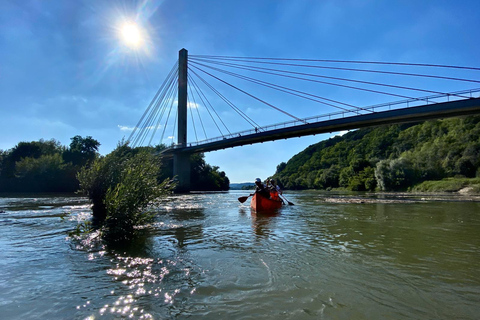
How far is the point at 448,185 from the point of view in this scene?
128 feet

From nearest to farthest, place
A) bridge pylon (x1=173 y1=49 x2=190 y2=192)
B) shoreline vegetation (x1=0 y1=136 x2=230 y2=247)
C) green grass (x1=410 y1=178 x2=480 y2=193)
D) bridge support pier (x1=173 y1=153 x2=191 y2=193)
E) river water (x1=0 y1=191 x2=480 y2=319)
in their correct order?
river water (x1=0 y1=191 x2=480 y2=319) < shoreline vegetation (x1=0 y1=136 x2=230 y2=247) < green grass (x1=410 y1=178 x2=480 y2=193) < bridge pylon (x1=173 y1=49 x2=190 y2=192) < bridge support pier (x1=173 y1=153 x2=191 y2=193)

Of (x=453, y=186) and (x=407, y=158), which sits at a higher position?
(x=407, y=158)

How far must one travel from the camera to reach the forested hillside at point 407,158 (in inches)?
1771

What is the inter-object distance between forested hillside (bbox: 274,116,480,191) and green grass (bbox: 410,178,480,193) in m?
2.56

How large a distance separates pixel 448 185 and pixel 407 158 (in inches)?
464

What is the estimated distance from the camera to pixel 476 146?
42906mm

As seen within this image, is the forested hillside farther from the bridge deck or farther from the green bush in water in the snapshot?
the green bush in water

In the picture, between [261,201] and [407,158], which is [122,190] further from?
[407,158]

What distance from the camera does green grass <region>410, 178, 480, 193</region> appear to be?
35994mm

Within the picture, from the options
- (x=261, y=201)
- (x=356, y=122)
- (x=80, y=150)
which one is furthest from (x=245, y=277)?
(x=80, y=150)

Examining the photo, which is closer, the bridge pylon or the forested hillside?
the bridge pylon

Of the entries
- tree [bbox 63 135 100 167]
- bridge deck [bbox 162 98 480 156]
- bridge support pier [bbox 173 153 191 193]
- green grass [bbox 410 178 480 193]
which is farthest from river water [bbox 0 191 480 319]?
tree [bbox 63 135 100 167]

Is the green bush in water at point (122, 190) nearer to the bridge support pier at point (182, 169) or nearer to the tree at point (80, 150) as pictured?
the bridge support pier at point (182, 169)

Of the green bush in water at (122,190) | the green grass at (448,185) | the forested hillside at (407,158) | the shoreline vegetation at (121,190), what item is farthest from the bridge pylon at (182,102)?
the green grass at (448,185)
